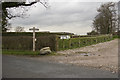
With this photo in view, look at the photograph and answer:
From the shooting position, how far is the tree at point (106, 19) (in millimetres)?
49125

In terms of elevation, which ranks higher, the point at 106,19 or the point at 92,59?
the point at 106,19

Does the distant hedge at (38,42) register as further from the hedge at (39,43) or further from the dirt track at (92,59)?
the dirt track at (92,59)

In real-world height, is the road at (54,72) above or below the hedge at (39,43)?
below

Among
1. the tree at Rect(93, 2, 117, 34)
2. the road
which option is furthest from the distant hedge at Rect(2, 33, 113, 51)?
the tree at Rect(93, 2, 117, 34)

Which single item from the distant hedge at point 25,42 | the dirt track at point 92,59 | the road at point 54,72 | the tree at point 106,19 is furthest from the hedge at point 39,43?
the tree at point 106,19

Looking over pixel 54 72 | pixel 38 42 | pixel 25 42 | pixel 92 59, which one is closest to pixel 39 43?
pixel 38 42

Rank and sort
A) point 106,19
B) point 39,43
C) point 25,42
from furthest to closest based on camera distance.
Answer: point 106,19 → point 25,42 → point 39,43

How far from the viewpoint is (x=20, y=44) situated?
17.1m

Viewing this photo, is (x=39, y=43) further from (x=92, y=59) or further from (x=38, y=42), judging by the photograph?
(x=92, y=59)

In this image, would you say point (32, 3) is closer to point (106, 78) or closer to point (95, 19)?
point (106, 78)

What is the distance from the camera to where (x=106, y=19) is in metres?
49.2

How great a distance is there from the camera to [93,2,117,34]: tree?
49125mm

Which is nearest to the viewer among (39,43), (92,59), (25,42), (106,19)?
(92,59)

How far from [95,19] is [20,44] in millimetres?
38769
